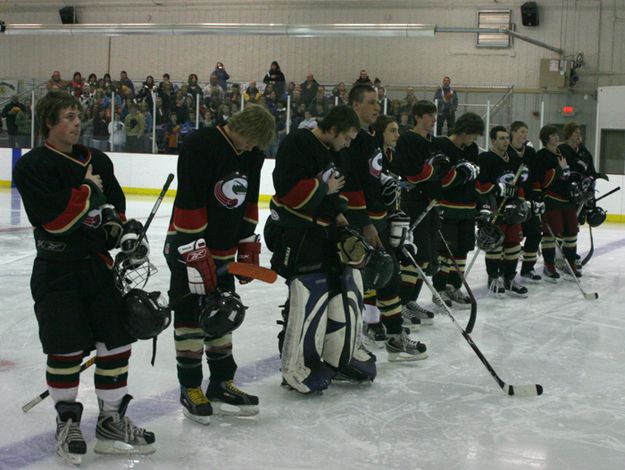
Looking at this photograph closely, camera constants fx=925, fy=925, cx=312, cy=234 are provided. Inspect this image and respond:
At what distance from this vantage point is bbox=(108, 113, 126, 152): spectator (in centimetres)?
1422

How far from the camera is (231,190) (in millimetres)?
3219

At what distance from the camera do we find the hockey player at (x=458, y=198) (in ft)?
18.0

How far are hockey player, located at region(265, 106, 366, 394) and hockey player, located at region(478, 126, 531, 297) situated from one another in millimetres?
2476

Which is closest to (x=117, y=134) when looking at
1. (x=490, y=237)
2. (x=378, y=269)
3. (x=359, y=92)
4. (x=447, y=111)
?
(x=447, y=111)

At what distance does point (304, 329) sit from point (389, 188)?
1.07 metres

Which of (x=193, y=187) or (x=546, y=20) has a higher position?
(x=546, y=20)

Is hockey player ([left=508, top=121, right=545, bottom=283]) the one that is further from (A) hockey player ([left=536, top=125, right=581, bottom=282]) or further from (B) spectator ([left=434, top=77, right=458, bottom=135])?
(B) spectator ([left=434, top=77, right=458, bottom=135])

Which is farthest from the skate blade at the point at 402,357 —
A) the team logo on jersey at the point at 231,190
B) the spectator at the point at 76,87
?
the spectator at the point at 76,87

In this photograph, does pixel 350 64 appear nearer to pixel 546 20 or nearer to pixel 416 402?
pixel 546 20

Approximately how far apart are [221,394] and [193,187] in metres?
0.81

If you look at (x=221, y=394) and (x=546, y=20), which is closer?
(x=221, y=394)

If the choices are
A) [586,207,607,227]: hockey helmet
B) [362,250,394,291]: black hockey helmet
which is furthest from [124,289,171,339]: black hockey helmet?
[586,207,607,227]: hockey helmet

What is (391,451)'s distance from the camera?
10.1 feet

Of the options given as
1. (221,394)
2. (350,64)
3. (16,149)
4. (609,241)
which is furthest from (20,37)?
(221,394)
